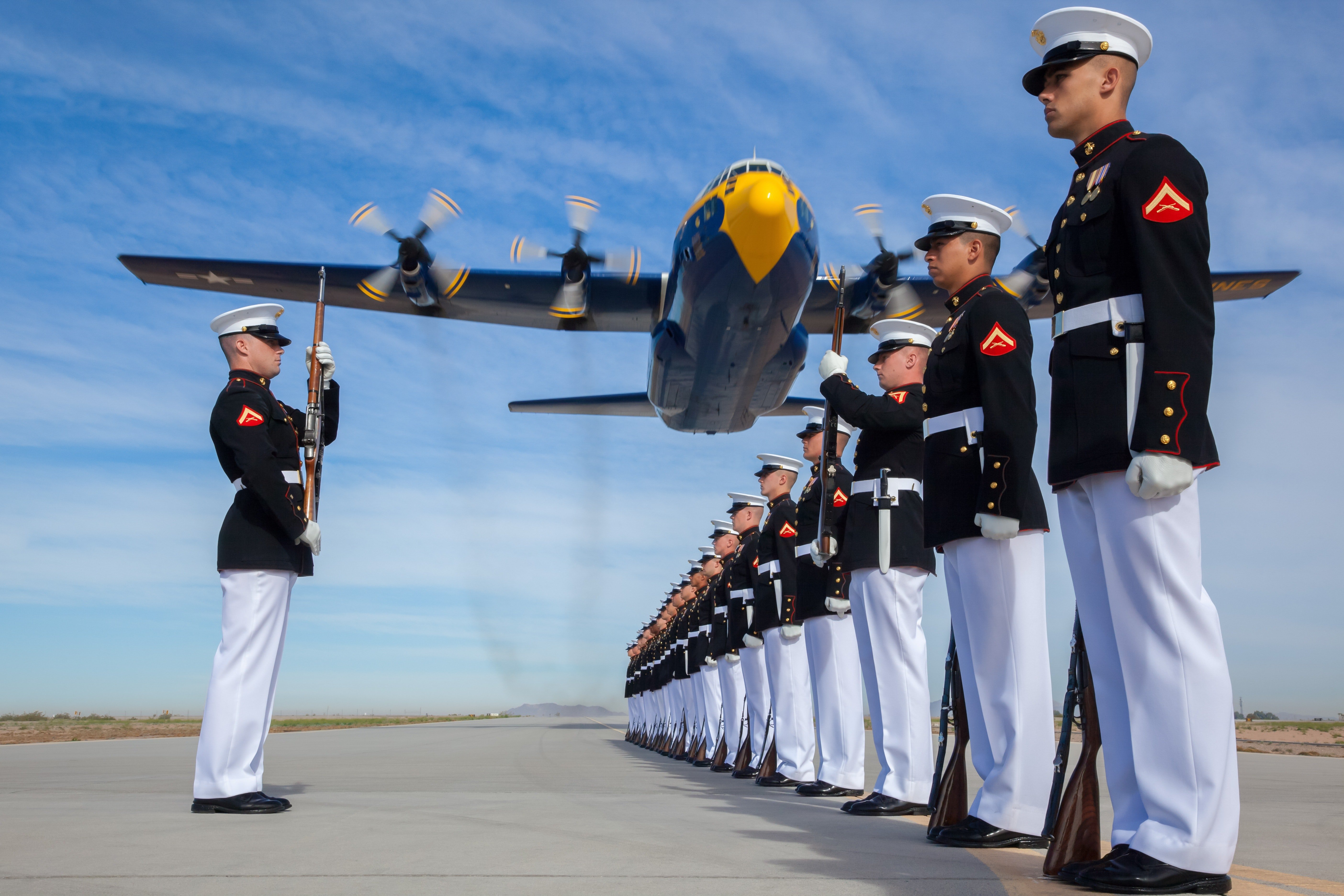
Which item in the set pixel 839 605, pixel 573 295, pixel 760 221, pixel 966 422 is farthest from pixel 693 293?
pixel 966 422

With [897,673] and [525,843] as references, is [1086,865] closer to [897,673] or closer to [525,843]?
[525,843]

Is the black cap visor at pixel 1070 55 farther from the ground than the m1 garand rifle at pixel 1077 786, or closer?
farther from the ground

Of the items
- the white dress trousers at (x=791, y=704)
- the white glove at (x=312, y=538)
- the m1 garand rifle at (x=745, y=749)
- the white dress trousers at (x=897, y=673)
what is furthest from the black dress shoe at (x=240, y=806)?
the m1 garand rifle at (x=745, y=749)

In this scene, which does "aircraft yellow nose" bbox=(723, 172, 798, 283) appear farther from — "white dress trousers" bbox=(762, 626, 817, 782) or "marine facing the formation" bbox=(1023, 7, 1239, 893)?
"marine facing the formation" bbox=(1023, 7, 1239, 893)

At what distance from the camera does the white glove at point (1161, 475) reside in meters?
2.81

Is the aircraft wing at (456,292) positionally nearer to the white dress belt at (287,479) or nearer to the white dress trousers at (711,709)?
the white dress trousers at (711,709)

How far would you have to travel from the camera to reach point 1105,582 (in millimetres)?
3156

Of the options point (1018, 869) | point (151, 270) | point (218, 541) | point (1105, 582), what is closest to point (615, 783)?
point (218, 541)

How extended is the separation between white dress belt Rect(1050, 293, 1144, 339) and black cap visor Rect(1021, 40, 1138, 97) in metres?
0.86

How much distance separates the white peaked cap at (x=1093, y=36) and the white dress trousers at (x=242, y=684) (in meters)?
4.56

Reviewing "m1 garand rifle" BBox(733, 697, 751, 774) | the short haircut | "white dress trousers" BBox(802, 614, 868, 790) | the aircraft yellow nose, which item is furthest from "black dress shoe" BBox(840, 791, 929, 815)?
the aircraft yellow nose

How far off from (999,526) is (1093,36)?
1.79 metres

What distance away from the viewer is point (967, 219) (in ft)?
15.0

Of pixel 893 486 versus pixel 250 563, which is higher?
pixel 893 486
